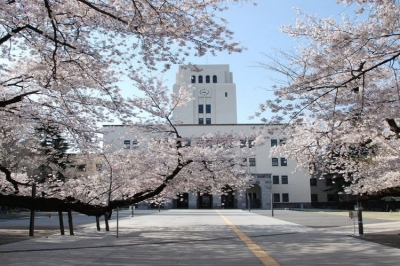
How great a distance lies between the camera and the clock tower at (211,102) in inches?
2778

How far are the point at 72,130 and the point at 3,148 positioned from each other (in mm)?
5650

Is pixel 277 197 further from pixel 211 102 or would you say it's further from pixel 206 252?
pixel 206 252

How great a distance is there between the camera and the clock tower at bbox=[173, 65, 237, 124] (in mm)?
70562

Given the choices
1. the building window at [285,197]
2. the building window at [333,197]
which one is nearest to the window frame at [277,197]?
the building window at [285,197]

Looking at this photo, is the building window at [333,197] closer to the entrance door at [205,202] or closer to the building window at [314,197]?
the building window at [314,197]

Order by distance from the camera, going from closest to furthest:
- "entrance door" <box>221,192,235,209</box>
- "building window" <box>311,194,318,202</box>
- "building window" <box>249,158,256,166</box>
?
1. "building window" <box>249,158,256,166</box>
2. "entrance door" <box>221,192,235,209</box>
3. "building window" <box>311,194,318,202</box>

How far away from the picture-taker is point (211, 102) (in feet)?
236

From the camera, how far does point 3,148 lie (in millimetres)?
16438

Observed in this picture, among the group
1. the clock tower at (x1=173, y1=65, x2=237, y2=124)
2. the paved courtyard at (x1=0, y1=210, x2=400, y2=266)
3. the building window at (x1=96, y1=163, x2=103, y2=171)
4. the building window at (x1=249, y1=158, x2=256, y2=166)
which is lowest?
the paved courtyard at (x1=0, y1=210, x2=400, y2=266)

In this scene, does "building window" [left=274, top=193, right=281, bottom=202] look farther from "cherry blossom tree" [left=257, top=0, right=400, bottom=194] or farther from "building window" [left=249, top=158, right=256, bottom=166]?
"cherry blossom tree" [left=257, top=0, right=400, bottom=194]

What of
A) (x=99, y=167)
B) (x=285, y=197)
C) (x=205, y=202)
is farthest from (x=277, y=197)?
(x=99, y=167)

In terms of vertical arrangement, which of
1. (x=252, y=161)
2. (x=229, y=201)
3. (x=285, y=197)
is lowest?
(x=229, y=201)

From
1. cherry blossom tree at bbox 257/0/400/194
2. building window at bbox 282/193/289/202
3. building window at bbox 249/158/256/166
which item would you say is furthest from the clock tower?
cherry blossom tree at bbox 257/0/400/194

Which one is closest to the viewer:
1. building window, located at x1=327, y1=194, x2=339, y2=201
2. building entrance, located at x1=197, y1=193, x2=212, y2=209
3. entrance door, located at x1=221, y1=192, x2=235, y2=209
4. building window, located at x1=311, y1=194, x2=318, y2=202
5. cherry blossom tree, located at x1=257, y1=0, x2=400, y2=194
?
cherry blossom tree, located at x1=257, y1=0, x2=400, y2=194
